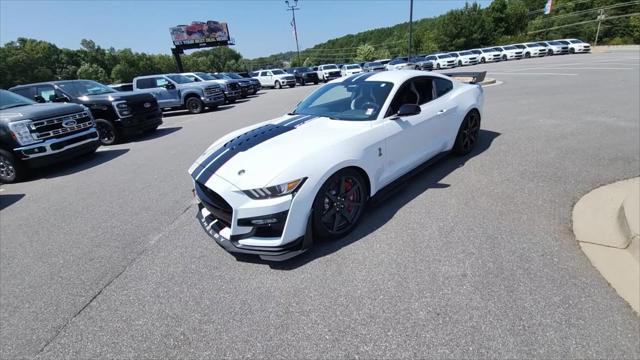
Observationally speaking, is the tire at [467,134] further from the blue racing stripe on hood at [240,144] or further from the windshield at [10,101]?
the windshield at [10,101]

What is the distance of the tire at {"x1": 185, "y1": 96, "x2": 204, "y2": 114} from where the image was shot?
1473 cm

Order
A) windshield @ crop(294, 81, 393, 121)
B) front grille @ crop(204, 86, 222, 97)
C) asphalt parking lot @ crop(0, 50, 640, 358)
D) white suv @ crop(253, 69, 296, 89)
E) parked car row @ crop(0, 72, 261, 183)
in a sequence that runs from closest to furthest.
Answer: asphalt parking lot @ crop(0, 50, 640, 358)
windshield @ crop(294, 81, 393, 121)
parked car row @ crop(0, 72, 261, 183)
front grille @ crop(204, 86, 222, 97)
white suv @ crop(253, 69, 296, 89)

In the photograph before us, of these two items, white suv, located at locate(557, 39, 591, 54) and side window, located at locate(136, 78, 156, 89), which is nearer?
side window, located at locate(136, 78, 156, 89)

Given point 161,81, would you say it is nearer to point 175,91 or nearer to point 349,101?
point 175,91

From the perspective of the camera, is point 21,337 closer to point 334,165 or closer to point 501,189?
point 334,165

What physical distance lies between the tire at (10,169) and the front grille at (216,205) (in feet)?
18.6

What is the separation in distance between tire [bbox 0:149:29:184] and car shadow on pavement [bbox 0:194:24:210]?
0.75 meters

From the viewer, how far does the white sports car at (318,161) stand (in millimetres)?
2658

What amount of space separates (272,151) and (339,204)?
0.84 m

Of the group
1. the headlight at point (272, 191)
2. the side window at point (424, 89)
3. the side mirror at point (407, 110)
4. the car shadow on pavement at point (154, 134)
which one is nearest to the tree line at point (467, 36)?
the car shadow on pavement at point (154, 134)

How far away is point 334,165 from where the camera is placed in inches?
113

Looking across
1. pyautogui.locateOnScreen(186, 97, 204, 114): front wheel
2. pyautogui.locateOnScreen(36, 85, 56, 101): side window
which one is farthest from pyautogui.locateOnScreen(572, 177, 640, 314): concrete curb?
pyautogui.locateOnScreen(186, 97, 204, 114): front wheel

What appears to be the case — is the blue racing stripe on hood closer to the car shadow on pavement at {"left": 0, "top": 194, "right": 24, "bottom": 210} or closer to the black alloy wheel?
the car shadow on pavement at {"left": 0, "top": 194, "right": 24, "bottom": 210}

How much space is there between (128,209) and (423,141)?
423 centimetres
